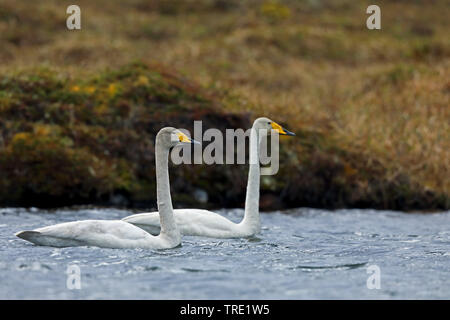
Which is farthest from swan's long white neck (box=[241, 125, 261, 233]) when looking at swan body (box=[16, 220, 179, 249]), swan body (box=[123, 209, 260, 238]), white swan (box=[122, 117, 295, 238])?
swan body (box=[16, 220, 179, 249])

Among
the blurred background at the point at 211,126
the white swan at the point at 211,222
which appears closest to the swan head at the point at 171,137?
the white swan at the point at 211,222

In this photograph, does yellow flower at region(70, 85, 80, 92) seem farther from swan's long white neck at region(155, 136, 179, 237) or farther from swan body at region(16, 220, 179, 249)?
swan body at region(16, 220, 179, 249)

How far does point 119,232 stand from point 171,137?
50.0 inches

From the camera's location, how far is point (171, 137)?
945 centimetres

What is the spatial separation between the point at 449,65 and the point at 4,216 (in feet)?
49.7

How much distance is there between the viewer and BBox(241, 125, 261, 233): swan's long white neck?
11133mm

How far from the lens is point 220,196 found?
49.4ft

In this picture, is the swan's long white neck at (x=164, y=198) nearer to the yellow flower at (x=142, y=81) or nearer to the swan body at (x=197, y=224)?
the swan body at (x=197, y=224)

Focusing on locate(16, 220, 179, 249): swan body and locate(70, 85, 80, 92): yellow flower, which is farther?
locate(70, 85, 80, 92): yellow flower

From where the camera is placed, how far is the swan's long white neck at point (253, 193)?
1113 cm

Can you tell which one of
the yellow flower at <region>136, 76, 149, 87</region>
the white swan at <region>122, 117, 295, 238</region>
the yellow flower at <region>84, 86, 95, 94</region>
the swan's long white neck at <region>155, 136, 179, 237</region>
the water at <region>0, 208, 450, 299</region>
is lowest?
the water at <region>0, 208, 450, 299</region>

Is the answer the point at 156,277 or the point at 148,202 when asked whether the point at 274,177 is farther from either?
the point at 156,277

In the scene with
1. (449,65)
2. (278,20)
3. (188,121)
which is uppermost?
(278,20)
